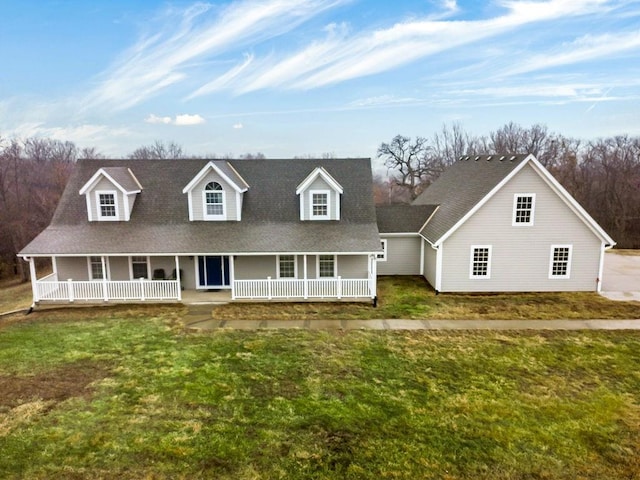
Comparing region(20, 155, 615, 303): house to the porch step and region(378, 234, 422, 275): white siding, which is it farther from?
region(378, 234, 422, 275): white siding

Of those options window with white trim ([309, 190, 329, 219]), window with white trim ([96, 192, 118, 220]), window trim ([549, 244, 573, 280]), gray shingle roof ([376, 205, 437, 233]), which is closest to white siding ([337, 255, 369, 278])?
window with white trim ([309, 190, 329, 219])

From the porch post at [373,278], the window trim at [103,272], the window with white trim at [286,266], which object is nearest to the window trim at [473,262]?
the porch post at [373,278]

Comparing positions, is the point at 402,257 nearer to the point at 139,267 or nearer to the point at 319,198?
the point at 319,198

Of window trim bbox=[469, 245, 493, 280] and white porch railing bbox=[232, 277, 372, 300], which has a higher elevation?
window trim bbox=[469, 245, 493, 280]

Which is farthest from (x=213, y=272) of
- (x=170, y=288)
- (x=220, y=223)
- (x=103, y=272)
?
(x=103, y=272)

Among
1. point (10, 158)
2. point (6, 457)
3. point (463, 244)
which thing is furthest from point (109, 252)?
point (10, 158)

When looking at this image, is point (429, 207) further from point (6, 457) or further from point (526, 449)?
point (6, 457)

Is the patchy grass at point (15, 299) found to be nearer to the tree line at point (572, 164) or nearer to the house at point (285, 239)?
the house at point (285, 239)
